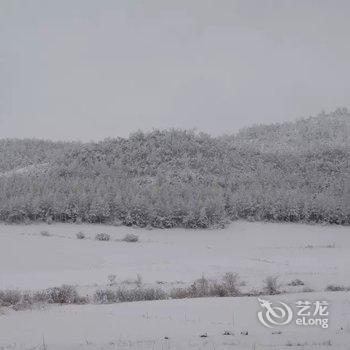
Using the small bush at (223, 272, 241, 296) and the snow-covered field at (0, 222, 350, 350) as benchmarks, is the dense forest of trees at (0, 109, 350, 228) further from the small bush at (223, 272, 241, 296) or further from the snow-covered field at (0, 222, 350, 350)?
the small bush at (223, 272, 241, 296)

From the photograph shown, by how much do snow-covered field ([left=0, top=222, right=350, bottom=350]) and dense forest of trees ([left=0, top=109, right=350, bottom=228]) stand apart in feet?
2.95

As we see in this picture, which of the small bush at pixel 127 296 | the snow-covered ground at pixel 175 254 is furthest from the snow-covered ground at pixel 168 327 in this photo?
the snow-covered ground at pixel 175 254

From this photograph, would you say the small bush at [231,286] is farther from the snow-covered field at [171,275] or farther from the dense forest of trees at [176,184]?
the dense forest of trees at [176,184]

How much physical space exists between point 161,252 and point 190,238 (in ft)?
13.7

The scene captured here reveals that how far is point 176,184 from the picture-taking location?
32031 millimetres

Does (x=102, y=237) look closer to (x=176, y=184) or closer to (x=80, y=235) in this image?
(x=80, y=235)

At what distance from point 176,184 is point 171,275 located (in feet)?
49.8

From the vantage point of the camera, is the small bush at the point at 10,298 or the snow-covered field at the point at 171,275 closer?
the snow-covered field at the point at 171,275

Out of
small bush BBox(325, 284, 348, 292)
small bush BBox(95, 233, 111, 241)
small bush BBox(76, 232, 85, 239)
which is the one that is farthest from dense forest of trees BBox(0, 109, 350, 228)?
small bush BBox(325, 284, 348, 292)

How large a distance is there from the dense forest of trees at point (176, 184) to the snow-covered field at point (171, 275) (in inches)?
35.4

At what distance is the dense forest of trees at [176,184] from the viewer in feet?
89.4

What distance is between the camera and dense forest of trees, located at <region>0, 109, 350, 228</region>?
2723 cm

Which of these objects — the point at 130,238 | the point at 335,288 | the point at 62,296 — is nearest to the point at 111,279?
the point at 62,296

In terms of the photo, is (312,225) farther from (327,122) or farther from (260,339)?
(327,122)
